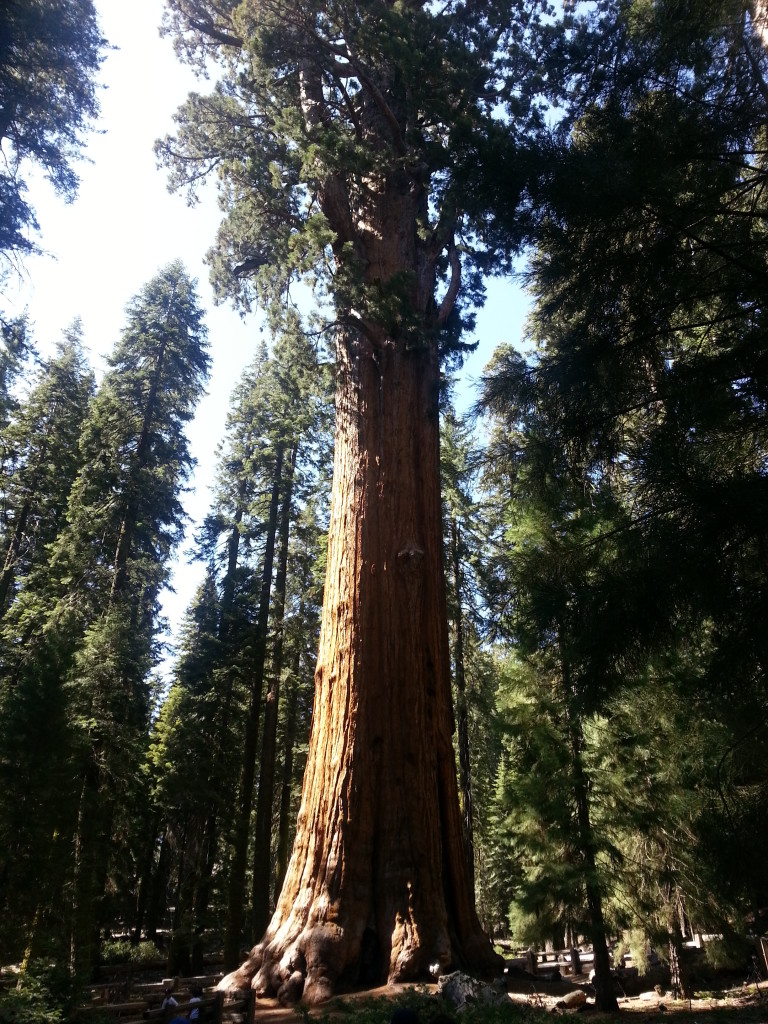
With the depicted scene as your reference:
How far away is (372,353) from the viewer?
9789mm

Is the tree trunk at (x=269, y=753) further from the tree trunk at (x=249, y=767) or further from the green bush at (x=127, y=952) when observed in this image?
the green bush at (x=127, y=952)

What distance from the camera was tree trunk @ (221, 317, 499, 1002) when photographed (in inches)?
252

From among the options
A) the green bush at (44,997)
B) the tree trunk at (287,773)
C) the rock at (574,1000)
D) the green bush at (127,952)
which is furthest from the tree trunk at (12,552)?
the rock at (574,1000)

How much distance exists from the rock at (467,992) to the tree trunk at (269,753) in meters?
10.9

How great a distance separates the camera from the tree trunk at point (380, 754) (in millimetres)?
6410

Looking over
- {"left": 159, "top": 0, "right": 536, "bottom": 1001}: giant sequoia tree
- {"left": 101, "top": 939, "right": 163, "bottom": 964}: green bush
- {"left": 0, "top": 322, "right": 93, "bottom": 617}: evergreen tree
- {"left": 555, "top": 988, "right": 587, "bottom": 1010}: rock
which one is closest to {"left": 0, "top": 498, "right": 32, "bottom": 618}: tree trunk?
{"left": 0, "top": 322, "right": 93, "bottom": 617}: evergreen tree

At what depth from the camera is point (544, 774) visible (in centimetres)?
1093

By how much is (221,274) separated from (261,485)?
9238mm

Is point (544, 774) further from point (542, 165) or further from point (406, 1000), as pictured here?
point (542, 165)

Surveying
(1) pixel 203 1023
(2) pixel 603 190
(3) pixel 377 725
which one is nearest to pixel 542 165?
(2) pixel 603 190

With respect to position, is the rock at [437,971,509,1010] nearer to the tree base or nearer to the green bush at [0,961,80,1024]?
the tree base

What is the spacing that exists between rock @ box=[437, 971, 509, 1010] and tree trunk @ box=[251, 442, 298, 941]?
→ 10903 millimetres

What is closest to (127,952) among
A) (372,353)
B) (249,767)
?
(249,767)

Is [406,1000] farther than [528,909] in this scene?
No
